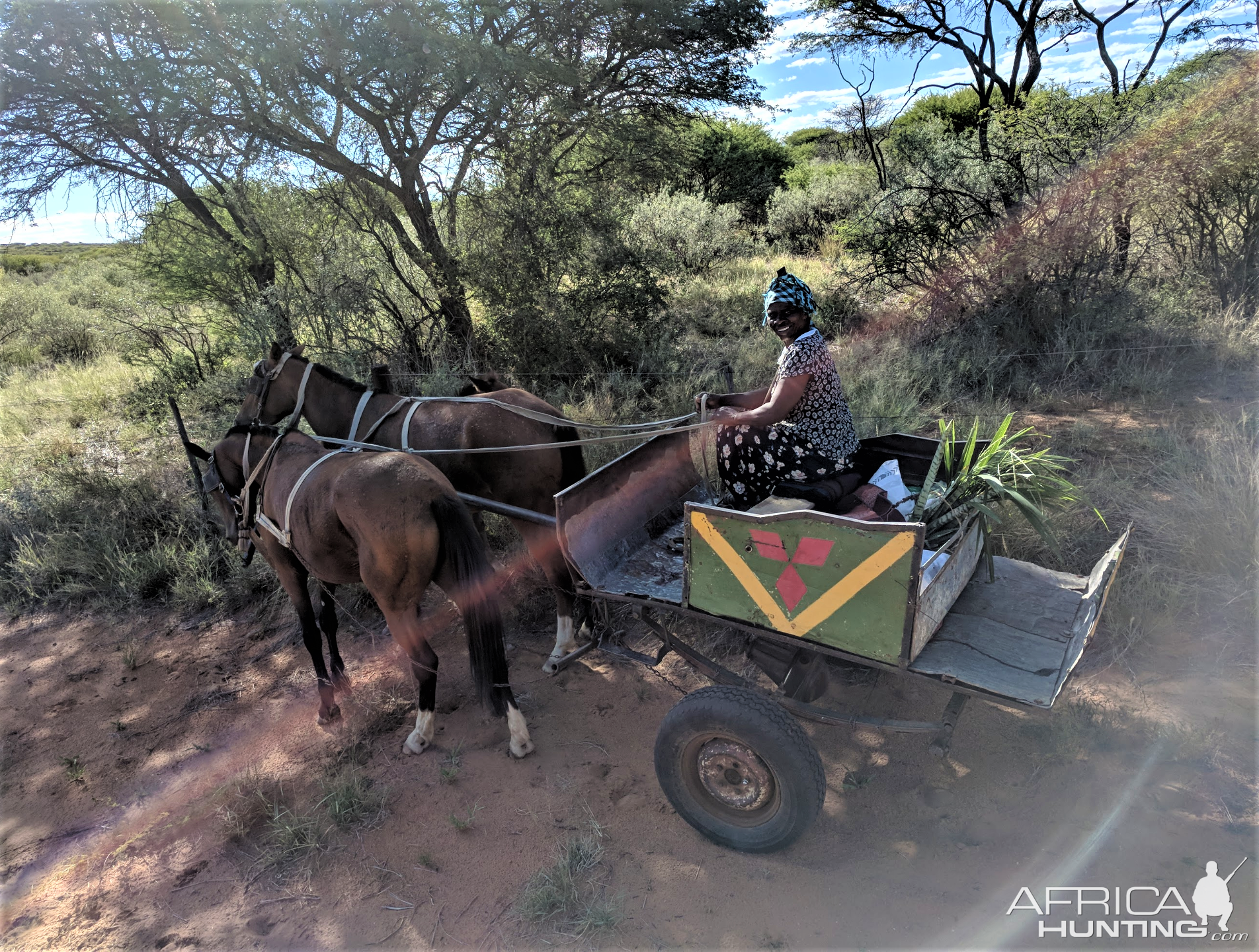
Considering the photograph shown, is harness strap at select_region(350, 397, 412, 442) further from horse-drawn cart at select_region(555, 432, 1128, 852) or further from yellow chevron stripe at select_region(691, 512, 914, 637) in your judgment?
yellow chevron stripe at select_region(691, 512, 914, 637)

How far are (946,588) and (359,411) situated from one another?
367 cm

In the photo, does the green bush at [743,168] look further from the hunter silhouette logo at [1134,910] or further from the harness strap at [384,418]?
the hunter silhouette logo at [1134,910]

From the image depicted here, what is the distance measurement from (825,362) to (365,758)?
3169mm

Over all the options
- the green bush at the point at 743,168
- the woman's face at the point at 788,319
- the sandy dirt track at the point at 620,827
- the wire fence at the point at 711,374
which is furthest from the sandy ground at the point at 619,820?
the green bush at the point at 743,168

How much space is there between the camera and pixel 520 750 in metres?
3.38

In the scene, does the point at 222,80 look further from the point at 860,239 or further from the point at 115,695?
the point at 860,239

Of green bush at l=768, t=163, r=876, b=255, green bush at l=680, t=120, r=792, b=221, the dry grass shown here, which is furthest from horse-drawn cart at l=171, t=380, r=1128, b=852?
green bush at l=680, t=120, r=792, b=221

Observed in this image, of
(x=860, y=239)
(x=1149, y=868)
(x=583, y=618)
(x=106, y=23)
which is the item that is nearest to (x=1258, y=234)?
(x=860, y=239)

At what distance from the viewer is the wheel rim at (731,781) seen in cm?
255

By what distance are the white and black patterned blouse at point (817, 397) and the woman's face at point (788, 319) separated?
0.06 meters

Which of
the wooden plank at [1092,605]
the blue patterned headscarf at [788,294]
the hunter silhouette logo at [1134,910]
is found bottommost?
the hunter silhouette logo at [1134,910]

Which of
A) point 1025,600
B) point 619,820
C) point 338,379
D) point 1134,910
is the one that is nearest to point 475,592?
point 619,820

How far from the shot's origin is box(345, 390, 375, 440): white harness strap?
172 inches

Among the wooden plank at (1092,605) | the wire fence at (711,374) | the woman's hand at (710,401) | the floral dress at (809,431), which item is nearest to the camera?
the wooden plank at (1092,605)
